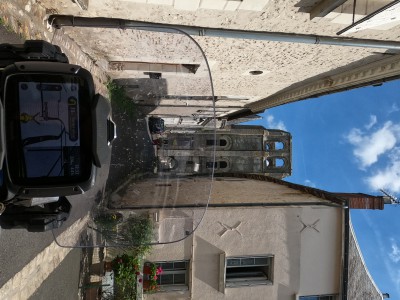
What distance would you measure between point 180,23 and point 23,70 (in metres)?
3.57

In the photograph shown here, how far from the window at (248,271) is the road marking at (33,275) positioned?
4.37 meters

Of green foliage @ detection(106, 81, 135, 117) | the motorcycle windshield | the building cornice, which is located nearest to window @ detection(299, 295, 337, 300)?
the building cornice

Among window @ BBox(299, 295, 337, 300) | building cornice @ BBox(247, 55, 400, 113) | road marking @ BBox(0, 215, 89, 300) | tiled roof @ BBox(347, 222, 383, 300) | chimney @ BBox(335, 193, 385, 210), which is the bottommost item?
window @ BBox(299, 295, 337, 300)

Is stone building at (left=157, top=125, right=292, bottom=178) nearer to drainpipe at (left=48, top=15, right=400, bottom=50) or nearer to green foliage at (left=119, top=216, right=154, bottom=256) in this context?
drainpipe at (left=48, top=15, right=400, bottom=50)

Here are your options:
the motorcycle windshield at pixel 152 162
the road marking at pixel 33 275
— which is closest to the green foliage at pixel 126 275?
the road marking at pixel 33 275

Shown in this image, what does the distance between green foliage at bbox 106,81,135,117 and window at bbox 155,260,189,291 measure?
6.70 meters

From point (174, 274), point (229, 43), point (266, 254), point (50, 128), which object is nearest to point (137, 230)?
point (50, 128)

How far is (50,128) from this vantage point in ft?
10.2

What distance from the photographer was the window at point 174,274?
9.98 m

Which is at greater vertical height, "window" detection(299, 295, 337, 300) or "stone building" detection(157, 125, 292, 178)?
"stone building" detection(157, 125, 292, 178)

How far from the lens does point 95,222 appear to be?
3.87 metres

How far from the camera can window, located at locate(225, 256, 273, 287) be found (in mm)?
10000

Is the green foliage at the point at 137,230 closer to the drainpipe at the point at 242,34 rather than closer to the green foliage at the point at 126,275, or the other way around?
the drainpipe at the point at 242,34

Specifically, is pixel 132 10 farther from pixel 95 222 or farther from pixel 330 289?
pixel 330 289
